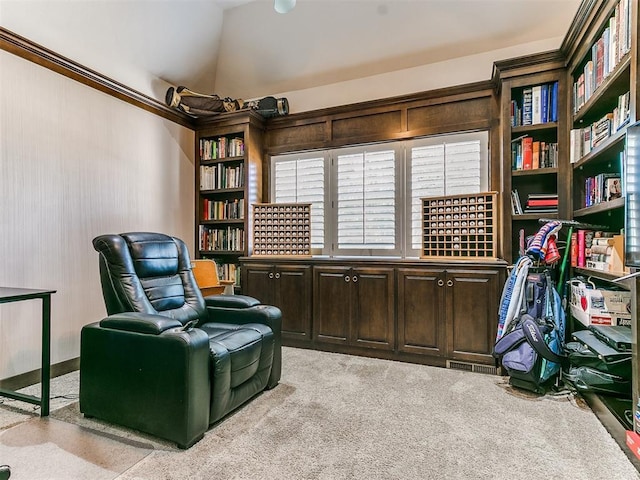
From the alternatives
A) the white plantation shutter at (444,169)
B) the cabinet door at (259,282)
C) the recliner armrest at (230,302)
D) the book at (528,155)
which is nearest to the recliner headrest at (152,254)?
the recliner armrest at (230,302)

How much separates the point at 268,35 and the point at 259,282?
105 inches

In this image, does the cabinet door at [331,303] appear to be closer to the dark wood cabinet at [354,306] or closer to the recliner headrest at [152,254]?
the dark wood cabinet at [354,306]

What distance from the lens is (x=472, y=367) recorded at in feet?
9.95

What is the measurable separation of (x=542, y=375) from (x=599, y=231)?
113 centimetres

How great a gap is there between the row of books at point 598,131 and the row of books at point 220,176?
10.4 ft

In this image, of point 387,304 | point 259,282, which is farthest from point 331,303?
point 259,282

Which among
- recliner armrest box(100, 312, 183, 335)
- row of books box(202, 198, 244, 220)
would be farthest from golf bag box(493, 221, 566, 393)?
row of books box(202, 198, 244, 220)

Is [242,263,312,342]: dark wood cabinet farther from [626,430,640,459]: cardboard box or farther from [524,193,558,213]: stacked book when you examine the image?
[626,430,640,459]: cardboard box

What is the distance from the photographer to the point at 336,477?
1.64m

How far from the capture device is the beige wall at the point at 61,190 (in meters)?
2.61

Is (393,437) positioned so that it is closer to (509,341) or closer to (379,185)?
(509,341)

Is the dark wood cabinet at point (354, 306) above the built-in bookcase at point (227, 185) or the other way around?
the other way around

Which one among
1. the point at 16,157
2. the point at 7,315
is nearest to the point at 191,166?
the point at 16,157

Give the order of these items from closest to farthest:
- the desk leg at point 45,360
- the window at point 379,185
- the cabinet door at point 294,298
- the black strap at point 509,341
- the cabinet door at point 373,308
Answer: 1. the desk leg at point 45,360
2. the black strap at point 509,341
3. the cabinet door at point 373,308
4. the window at point 379,185
5. the cabinet door at point 294,298
